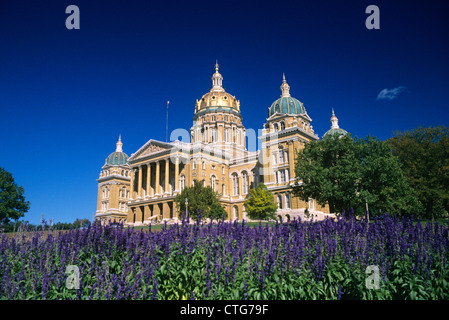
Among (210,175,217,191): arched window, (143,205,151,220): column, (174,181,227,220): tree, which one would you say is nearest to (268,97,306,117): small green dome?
(210,175,217,191): arched window

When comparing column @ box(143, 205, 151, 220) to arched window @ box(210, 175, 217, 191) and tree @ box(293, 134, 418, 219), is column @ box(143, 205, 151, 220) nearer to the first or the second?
arched window @ box(210, 175, 217, 191)

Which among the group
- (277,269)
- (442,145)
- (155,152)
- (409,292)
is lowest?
(409,292)

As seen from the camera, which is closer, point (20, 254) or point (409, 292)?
point (409, 292)

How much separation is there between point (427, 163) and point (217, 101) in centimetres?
5086

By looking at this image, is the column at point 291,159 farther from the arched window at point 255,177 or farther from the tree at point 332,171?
the tree at point 332,171

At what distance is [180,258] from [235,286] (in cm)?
192

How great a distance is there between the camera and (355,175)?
35.1m

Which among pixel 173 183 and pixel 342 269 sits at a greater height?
pixel 173 183

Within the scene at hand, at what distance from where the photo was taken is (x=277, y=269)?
8.23 m

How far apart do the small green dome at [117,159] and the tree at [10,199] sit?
3124 cm

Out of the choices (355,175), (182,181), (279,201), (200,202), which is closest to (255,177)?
(279,201)

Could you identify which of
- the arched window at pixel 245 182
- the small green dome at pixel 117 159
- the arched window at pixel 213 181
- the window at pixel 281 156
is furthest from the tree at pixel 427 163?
the small green dome at pixel 117 159
